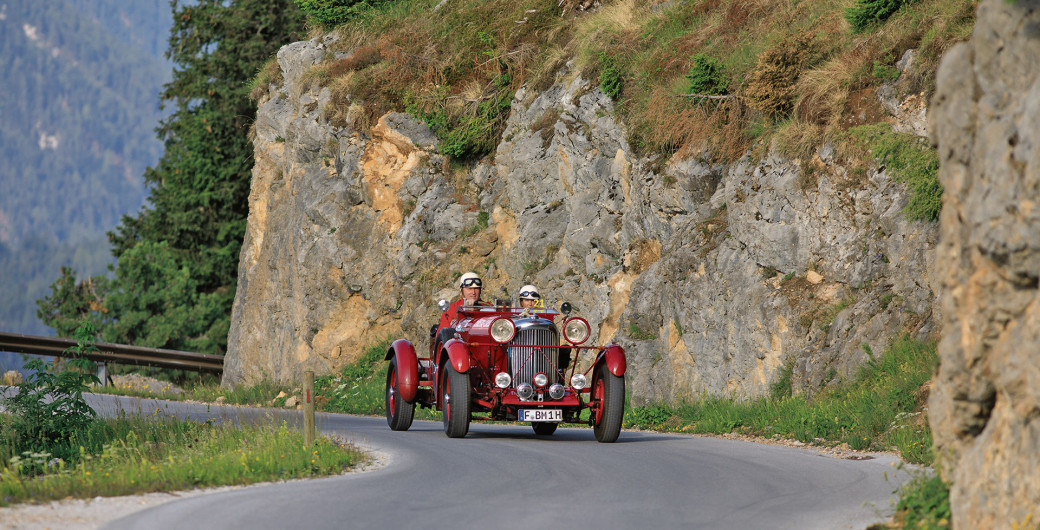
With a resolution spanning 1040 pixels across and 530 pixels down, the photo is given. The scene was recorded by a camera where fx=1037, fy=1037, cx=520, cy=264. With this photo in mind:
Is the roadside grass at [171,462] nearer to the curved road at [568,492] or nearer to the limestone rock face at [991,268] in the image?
the curved road at [568,492]

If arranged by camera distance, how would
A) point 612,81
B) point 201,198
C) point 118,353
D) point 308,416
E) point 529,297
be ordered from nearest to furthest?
1. point 308,416
2. point 529,297
3. point 612,81
4. point 118,353
5. point 201,198

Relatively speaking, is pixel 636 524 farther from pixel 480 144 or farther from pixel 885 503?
pixel 480 144

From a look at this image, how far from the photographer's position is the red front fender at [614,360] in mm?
13680

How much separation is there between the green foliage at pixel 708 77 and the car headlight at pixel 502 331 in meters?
7.57

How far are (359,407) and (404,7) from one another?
14.2 meters

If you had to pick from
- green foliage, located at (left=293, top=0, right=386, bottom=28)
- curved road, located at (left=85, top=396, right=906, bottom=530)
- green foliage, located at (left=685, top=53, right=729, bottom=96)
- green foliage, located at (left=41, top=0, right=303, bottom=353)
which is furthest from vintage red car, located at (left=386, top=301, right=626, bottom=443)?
green foliage, located at (left=41, top=0, right=303, bottom=353)

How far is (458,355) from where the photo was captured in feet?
45.3

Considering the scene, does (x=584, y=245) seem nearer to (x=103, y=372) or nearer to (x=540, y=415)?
(x=540, y=415)

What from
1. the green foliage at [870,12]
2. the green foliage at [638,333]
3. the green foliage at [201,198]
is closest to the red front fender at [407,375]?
the green foliage at [638,333]

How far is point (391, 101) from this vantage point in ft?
91.8

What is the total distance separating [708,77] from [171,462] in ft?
40.5

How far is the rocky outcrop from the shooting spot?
15414 millimetres

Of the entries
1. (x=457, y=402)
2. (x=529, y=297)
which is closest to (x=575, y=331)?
(x=529, y=297)

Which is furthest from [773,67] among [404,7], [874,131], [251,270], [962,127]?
[251,270]
